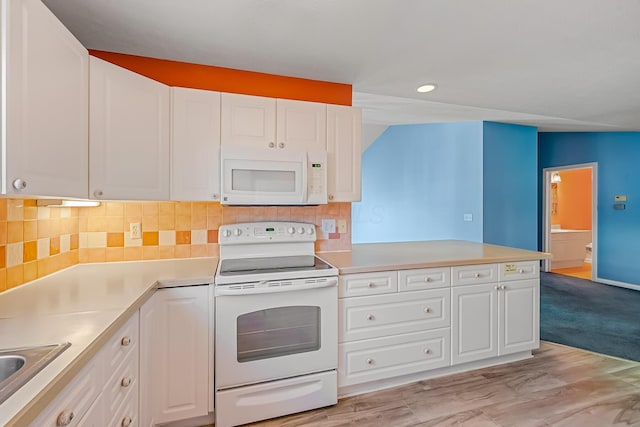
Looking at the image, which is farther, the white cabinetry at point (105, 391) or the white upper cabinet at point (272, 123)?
the white upper cabinet at point (272, 123)

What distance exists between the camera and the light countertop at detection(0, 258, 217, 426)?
0.75 metres

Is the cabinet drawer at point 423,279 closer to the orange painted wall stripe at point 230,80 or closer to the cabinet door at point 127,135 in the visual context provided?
the orange painted wall stripe at point 230,80

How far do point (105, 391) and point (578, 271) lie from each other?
749cm

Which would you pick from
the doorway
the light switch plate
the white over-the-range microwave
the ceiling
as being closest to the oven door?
the white over-the-range microwave

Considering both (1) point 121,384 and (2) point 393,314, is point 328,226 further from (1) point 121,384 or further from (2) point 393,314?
(1) point 121,384

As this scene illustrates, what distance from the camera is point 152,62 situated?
87.9 inches

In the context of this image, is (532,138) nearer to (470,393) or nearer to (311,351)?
(470,393)

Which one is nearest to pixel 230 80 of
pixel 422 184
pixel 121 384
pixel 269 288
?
pixel 269 288

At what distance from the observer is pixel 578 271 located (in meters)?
5.95

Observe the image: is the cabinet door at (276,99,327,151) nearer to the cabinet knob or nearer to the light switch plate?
the light switch plate

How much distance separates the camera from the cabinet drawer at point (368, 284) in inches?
79.8

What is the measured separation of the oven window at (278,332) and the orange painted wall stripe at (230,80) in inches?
65.6

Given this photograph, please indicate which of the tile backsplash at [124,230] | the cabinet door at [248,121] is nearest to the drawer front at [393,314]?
the tile backsplash at [124,230]

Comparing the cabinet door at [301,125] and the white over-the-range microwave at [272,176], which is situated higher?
the cabinet door at [301,125]
